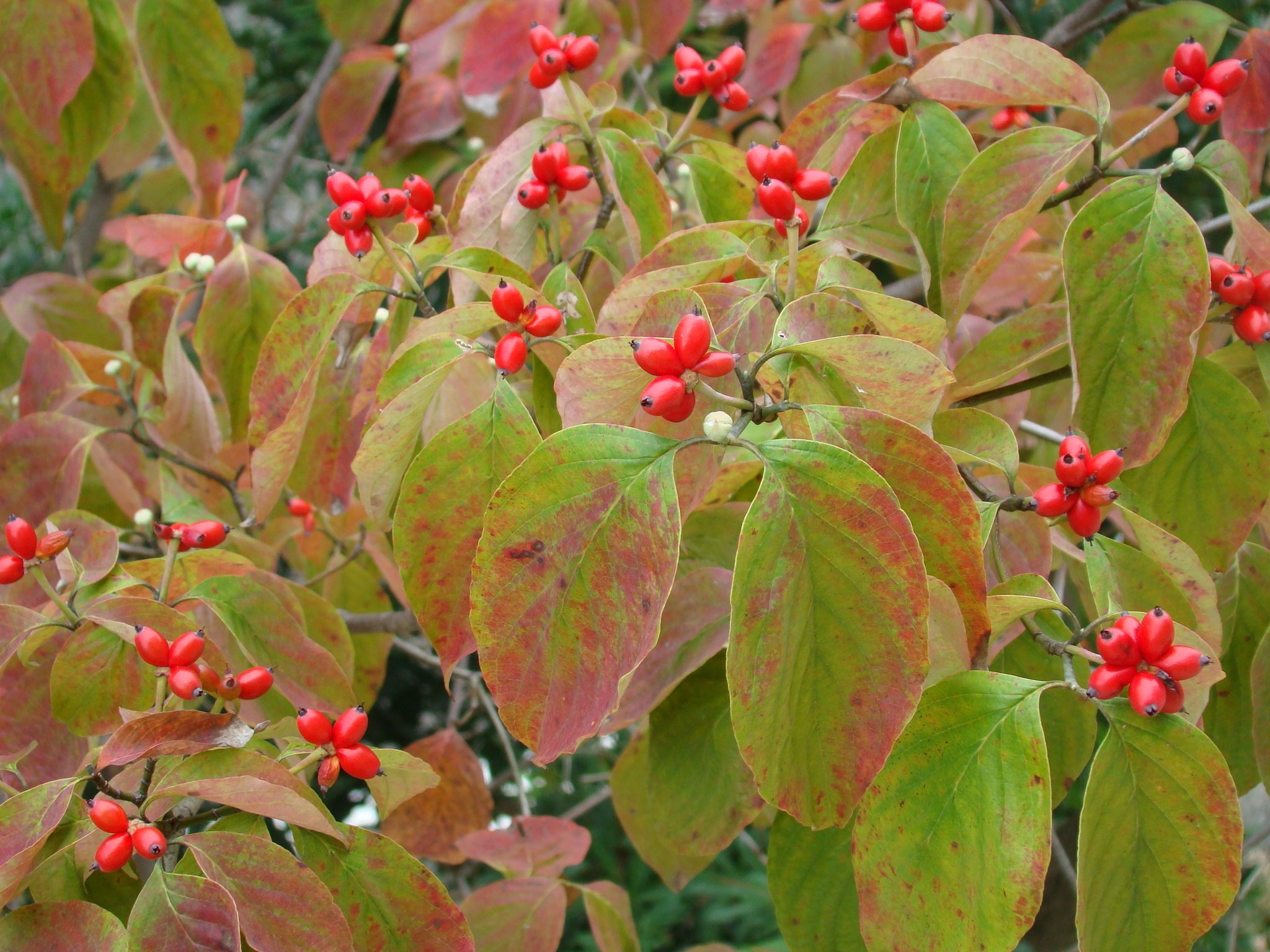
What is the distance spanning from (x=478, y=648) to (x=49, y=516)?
2.04 ft

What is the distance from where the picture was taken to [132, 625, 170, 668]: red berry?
0.73m

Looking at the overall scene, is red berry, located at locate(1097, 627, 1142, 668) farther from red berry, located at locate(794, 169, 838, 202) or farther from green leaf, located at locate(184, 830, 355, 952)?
green leaf, located at locate(184, 830, 355, 952)

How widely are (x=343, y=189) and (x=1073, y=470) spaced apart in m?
0.55

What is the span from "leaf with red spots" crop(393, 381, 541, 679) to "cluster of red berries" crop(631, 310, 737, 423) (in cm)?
14

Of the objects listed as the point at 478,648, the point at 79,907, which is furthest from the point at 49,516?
the point at 478,648

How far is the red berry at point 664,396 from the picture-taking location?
0.57 m

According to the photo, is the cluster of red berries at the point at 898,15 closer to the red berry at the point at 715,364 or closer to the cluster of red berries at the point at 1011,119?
the cluster of red berries at the point at 1011,119

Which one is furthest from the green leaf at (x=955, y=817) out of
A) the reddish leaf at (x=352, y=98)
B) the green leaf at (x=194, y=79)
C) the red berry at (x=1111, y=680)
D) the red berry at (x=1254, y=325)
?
the reddish leaf at (x=352, y=98)

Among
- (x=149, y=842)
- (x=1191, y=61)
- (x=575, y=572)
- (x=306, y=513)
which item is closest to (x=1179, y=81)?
(x=1191, y=61)

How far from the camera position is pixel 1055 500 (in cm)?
70

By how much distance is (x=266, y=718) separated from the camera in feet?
3.09

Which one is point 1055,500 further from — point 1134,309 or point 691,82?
point 691,82

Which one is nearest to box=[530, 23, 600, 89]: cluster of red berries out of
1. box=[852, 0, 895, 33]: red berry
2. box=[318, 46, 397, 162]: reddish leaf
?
box=[852, 0, 895, 33]: red berry

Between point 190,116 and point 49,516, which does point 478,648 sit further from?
point 190,116
